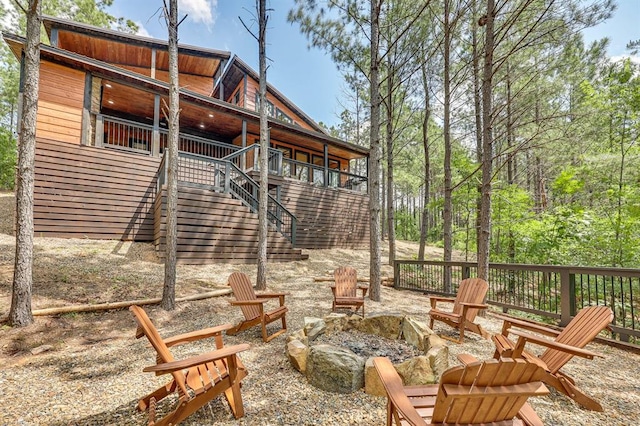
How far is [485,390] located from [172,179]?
4.90 metres

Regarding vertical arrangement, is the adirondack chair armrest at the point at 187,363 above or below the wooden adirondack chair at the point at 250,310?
above

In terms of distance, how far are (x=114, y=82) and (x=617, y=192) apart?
1399cm

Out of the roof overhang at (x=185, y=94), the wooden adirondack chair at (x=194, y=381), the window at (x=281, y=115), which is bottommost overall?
the wooden adirondack chair at (x=194, y=381)

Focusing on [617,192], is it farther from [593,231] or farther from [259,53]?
[259,53]

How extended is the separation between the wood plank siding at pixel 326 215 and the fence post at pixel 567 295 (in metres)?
8.59

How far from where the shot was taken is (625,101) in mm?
6883

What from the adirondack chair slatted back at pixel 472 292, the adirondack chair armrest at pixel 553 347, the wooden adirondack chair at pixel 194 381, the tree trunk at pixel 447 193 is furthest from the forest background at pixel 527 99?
the wooden adirondack chair at pixel 194 381

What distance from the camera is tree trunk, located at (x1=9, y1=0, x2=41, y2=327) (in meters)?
3.45

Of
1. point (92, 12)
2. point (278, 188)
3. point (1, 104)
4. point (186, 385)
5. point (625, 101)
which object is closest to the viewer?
point (186, 385)

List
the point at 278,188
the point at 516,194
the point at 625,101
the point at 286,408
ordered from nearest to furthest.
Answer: the point at 286,408, the point at 625,101, the point at 516,194, the point at 278,188

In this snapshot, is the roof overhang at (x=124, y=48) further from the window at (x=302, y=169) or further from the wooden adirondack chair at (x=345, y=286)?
the wooden adirondack chair at (x=345, y=286)

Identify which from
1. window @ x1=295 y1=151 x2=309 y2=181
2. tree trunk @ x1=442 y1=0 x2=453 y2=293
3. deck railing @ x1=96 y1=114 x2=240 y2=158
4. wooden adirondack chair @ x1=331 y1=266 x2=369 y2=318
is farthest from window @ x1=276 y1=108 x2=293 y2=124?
wooden adirondack chair @ x1=331 y1=266 x2=369 y2=318

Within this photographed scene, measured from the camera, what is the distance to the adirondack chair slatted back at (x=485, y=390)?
Answer: 1347 mm

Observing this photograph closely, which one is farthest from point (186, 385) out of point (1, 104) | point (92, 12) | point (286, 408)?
point (1, 104)
